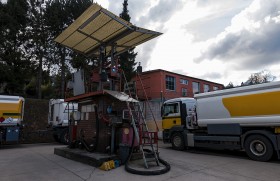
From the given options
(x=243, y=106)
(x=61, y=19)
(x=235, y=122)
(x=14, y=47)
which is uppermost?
(x=61, y=19)

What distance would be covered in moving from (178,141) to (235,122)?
3.51m

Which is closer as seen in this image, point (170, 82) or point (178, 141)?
point (178, 141)

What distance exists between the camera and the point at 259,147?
888 centimetres

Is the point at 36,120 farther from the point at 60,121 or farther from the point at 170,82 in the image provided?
the point at 170,82

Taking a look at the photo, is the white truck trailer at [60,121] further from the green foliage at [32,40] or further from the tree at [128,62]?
the tree at [128,62]

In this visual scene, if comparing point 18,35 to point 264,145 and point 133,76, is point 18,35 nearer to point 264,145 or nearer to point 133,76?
point 133,76

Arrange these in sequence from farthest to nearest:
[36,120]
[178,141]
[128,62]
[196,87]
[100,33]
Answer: [196,87]
[128,62]
[36,120]
[178,141]
[100,33]

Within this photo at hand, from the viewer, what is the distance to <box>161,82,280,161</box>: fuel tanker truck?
8.52m

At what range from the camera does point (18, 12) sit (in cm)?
2309

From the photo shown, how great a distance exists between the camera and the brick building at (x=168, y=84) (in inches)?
1087

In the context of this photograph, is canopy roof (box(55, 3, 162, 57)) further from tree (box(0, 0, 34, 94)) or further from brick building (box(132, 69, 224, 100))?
brick building (box(132, 69, 224, 100))

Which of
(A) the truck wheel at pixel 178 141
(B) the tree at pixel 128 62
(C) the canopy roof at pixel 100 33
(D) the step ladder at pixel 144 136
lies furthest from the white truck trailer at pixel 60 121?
(B) the tree at pixel 128 62

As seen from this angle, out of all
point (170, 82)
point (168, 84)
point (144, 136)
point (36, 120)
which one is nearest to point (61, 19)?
point (36, 120)

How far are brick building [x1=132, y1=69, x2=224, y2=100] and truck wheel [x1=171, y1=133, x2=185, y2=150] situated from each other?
12.5 metres
